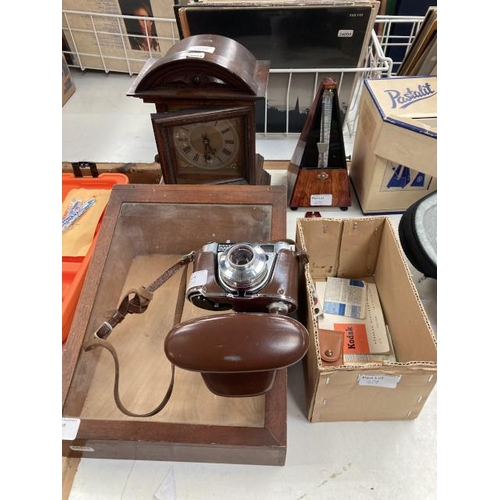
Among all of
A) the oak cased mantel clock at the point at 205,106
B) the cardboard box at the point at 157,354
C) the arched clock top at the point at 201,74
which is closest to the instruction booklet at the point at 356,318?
the cardboard box at the point at 157,354

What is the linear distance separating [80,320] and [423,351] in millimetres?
607

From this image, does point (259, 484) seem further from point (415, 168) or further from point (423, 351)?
point (415, 168)

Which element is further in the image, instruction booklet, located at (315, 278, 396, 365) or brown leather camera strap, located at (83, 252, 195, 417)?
instruction booklet, located at (315, 278, 396, 365)

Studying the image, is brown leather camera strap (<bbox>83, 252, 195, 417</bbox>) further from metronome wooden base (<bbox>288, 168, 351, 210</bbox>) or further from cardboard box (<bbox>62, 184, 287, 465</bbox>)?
metronome wooden base (<bbox>288, 168, 351, 210</bbox>)

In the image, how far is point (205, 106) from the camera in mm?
818

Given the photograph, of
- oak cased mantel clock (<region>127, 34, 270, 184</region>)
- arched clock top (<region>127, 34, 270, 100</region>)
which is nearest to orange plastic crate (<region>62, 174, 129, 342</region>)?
oak cased mantel clock (<region>127, 34, 270, 184</region>)

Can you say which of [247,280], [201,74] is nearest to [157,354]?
[247,280]

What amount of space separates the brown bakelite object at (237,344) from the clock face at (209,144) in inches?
20.2

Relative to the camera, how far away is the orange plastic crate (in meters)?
0.82

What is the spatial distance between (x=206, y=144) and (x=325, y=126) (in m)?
0.28

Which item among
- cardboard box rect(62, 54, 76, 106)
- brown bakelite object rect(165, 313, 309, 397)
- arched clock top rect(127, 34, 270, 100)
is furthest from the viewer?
cardboard box rect(62, 54, 76, 106)

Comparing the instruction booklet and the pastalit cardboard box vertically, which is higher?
the pastalit cardboard box

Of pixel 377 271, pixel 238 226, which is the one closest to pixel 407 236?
pixel 377 271

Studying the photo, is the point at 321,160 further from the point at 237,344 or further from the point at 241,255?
the point at 237,344
